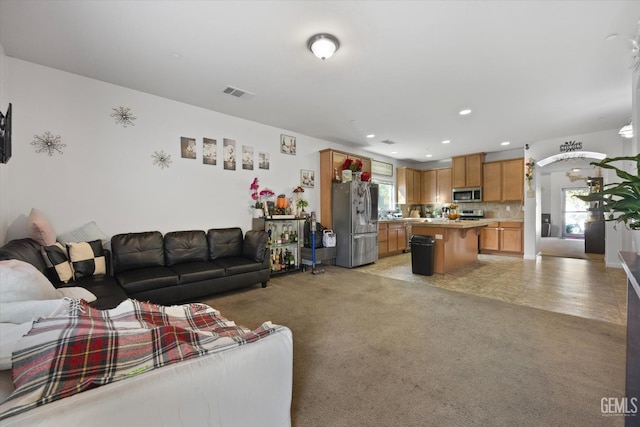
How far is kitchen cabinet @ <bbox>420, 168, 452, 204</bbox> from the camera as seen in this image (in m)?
8.04

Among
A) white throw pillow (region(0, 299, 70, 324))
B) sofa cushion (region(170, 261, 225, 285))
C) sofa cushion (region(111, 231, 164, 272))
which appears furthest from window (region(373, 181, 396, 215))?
white throw pillow (region(0, 299, 70, 324))

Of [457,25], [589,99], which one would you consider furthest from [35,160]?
[589,99]

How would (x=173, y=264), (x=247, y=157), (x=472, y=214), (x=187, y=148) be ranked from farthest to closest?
(x=472, y=214)
(x=247, y=157)
(x=187, y=148)
(x=173, y=264)

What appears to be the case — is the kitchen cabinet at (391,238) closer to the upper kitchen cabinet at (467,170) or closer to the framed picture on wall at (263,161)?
the upper kitchen cabinet at (467,170)

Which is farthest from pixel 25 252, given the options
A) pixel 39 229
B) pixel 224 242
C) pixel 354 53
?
pixel 354 53

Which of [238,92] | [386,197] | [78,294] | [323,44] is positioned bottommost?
[78,294]

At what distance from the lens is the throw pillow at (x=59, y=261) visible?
101 inches

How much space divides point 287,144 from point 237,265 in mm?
2712

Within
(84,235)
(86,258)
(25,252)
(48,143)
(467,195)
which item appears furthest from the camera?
(467,195)

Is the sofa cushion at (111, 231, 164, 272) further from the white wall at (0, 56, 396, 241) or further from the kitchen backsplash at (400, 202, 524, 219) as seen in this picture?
the kitchen backsplash at (400, 202, 524, 219)

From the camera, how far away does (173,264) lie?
→ 11.8 ft

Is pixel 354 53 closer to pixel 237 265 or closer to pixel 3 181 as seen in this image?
pixel 237 265

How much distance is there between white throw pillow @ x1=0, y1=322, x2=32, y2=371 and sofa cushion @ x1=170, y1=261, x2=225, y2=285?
2.19 m

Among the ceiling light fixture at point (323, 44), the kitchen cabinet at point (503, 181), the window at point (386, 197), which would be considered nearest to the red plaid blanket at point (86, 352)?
the ceiling light fixture at point (323, 44)
